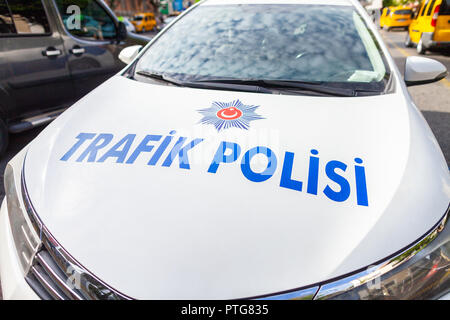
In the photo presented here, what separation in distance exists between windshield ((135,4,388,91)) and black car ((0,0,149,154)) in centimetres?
170

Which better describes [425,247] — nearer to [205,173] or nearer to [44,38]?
[205,173]

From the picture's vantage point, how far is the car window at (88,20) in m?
3.49

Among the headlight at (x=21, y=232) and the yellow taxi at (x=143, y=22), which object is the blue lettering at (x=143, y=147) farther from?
the yellow taxi at (x=143, y=22)

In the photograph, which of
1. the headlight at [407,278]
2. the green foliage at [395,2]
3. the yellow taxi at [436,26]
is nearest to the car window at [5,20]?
the headlight at [407,278]

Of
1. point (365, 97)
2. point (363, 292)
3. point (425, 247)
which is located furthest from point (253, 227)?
point (365, 97)

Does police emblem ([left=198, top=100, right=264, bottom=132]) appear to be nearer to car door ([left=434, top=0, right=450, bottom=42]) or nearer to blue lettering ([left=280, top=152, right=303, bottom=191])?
blue lettering ([left=280, top=152, right=303, bottom=191])

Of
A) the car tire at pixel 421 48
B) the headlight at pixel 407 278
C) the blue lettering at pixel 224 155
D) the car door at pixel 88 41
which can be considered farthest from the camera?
the car tire at pixel 421 48

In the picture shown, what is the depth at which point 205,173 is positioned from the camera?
120cm

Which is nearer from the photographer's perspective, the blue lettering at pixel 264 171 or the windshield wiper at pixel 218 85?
the blue lettering at pixel 264 171

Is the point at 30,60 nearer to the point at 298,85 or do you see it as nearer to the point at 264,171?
the point at 298,85

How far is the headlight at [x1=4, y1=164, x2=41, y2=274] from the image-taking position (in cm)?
113

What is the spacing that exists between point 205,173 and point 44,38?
116 inches

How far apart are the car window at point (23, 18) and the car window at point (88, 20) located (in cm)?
24

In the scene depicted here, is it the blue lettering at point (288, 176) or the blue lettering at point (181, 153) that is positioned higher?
the blue lettering at point (181, 153)
